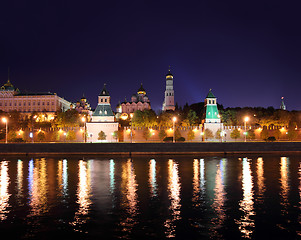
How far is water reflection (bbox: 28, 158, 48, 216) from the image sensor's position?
14133 mm

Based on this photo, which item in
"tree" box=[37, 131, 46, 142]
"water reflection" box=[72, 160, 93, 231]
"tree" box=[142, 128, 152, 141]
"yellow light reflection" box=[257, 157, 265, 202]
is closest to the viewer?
"water reflection" box=[72, 160, 93, 231]

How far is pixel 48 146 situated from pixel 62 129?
30191 mm

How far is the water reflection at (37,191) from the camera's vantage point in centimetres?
1413

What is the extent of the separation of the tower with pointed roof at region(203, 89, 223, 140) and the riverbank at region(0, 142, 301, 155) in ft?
89.9

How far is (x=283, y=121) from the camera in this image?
79.2 meters

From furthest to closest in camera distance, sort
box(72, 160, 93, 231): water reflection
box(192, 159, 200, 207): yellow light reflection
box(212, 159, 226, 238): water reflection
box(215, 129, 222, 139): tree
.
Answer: box(215, 129, 222, 139): tree < box(192, 159, 200, 207): yellow light reflection < box(72, 160, 93, 231): water reflection < box(212, 159, 226, 238): water reflection

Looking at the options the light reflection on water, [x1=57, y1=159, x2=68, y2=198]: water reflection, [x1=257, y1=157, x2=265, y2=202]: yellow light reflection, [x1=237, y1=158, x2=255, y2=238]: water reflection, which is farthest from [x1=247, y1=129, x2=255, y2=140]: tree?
[x1=57, y1=159, x2=68, y2=198]: water reflection

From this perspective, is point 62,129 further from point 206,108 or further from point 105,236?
point 105,236

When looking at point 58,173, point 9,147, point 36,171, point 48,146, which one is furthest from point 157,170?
point 9,147

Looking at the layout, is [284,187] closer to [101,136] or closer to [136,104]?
[101,136]

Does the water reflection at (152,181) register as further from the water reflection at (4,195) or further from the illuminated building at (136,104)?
the illuminated building at (136,104)

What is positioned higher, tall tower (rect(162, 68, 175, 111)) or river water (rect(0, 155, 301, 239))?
tall tower (rect(162, 68, 175, 111))

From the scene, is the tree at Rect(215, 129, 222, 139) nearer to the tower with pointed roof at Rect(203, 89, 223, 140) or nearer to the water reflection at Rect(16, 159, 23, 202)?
the tower with pointed roof at Rect(203, 89, 223, 140)

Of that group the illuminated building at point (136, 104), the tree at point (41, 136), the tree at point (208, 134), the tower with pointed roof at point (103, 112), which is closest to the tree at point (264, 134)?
the tree at point (208, 134)
